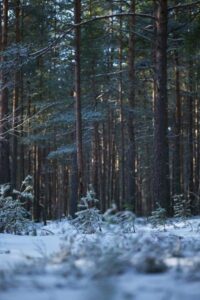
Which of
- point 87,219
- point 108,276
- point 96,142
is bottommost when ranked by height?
point 87,219

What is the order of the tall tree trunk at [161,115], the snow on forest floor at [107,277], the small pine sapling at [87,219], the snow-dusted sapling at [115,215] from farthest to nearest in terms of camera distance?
the tall tree trunk at [161,115] < the small pine sapling at [87,219] < the snow-dusted sapling at [115,215] < the snow on forest floor at [107,277]

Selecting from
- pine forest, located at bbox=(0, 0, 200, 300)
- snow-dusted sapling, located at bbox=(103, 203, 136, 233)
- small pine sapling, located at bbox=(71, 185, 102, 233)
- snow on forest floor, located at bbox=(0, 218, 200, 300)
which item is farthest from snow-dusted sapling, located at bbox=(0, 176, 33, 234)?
snow on forest floor, located at bbox=(0, 218, 200, 300)

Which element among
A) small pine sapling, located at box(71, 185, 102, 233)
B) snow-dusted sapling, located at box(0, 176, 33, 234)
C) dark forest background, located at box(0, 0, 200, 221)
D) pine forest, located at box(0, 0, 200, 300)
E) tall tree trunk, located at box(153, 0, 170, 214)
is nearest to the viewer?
pine forest, located at box(0, 0, 200, 300)

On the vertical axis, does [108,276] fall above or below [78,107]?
below

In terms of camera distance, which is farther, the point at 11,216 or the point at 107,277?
the point at 11,216

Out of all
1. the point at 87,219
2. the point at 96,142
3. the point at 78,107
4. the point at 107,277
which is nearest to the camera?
the point at 107,277

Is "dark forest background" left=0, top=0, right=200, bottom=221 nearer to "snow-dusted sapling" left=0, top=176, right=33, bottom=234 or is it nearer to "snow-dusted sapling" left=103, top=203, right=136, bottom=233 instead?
"snow-dusted sapling" left=0, top=176, right=33, bottom=234

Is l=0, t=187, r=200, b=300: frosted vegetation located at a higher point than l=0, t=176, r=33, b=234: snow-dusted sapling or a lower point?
higher

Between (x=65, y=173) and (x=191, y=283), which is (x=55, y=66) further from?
(x=191, y=283)

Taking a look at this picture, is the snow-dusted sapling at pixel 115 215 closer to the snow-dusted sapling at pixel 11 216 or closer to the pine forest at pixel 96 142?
the pine forest at pixel 96 142

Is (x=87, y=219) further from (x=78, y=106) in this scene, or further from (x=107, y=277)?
(x=107, y=277)

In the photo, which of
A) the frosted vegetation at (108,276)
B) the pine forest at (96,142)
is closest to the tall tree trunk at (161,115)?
the pine forest at (96,142)

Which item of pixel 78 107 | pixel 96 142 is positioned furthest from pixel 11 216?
pixel 96 142

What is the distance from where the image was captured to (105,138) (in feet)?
119
